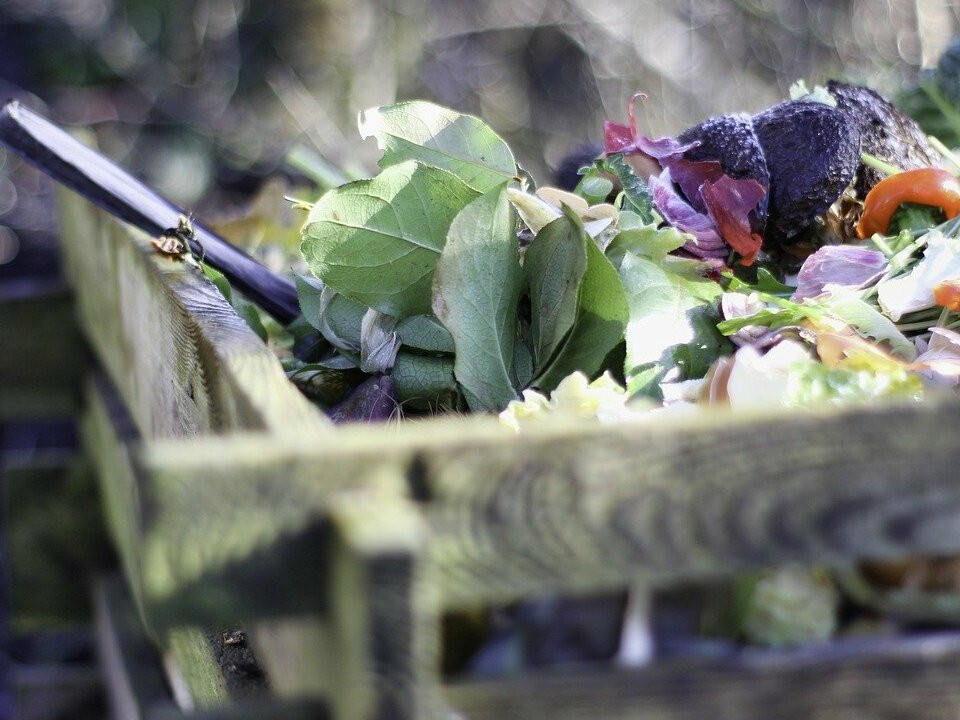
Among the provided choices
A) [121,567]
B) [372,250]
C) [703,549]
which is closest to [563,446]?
[703,549]

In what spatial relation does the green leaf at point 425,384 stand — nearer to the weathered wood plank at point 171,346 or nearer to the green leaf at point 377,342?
the green leaf at point 377,342

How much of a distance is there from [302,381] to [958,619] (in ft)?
2.01

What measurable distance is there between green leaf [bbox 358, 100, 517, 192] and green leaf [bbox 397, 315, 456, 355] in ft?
0.47

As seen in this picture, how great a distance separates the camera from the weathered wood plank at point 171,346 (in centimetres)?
66

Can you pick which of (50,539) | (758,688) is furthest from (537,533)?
(50,539)

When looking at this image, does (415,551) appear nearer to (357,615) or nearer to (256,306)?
(357,615)

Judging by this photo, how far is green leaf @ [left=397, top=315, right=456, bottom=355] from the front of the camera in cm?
96

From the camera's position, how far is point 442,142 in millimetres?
A: 1015

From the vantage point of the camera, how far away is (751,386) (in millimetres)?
748

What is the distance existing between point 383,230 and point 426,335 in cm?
11

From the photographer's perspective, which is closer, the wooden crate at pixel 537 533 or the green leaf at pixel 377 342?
the wooden crate at pixel 537 533

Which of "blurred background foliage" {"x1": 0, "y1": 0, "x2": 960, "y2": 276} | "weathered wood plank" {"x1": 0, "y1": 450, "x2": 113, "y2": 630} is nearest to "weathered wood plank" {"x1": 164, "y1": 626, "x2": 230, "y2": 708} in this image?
"weathered wood plank" {"x1": 0, "y1": 450, "x2": 113, "y2": 630}

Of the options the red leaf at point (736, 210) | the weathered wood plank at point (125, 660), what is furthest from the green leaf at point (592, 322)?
the weathered wood plank at point (125, 660)

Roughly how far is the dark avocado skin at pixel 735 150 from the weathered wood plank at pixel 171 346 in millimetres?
554
